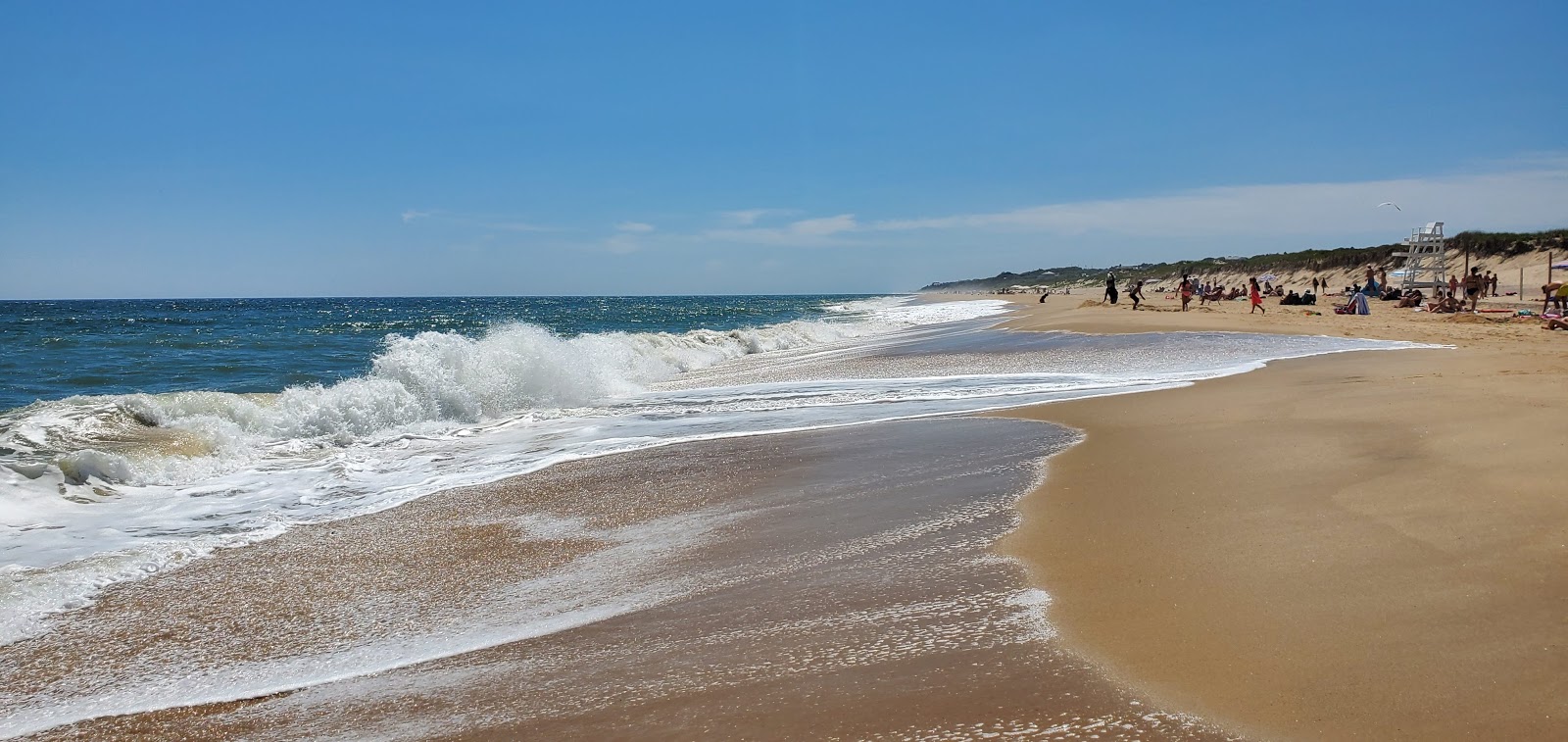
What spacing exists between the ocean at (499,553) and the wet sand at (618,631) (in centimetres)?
2

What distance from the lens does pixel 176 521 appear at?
6809 millimetres

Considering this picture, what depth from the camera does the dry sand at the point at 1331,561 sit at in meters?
3.03

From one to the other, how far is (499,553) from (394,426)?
6618mm

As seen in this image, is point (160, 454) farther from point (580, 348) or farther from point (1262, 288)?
point (1262, 288)

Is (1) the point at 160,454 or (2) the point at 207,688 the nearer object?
(2) the point at 207,688

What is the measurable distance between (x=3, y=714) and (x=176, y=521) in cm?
344

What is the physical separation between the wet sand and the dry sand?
32 centimetres

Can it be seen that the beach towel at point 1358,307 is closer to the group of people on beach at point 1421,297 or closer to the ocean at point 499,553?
the group of people on beach at point 1421,297

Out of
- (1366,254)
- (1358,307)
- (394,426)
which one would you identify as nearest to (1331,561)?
(394,426)

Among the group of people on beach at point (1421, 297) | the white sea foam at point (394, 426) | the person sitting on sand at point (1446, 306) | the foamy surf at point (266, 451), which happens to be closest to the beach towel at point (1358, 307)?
the group of people on beach at point (1421, 297)

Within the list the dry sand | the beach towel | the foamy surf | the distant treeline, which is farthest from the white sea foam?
the distant treeline

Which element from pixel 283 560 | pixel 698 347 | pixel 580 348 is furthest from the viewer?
pixel 698 347

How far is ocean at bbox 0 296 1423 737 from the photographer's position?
362cm

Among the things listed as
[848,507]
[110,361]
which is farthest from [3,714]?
[110,361]
